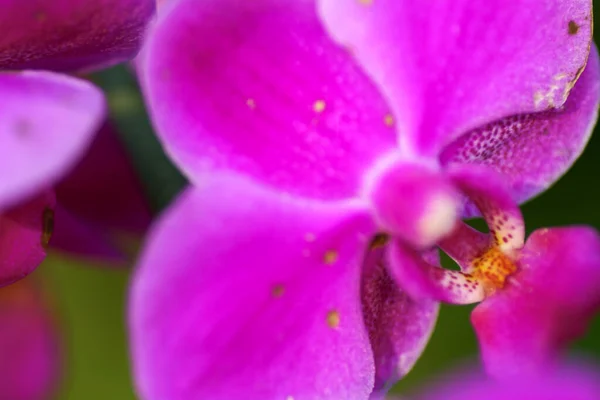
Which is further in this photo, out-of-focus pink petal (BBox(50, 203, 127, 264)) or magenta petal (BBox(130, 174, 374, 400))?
out-of-focus pink petal (BBox(50, 203, 127, 264))

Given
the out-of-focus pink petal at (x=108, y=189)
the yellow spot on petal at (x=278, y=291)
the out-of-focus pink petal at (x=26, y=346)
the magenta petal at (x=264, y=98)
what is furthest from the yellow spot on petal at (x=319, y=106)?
the out-of-focus pink petal at (x=26, y=346)

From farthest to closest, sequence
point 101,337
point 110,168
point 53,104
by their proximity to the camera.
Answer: point 101,337 → point 110,168 → point 53,104

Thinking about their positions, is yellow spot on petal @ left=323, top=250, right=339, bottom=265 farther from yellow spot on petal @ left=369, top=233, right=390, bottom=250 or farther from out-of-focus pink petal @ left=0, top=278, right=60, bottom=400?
out-of-focus pink petal @ left=0, top=278, right=60, bottom=400

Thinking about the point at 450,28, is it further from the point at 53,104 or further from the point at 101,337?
the point at 101,337

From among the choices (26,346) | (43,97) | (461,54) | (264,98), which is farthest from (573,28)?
(26,346)

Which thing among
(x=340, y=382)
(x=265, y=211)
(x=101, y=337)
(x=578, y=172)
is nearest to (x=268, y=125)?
(x=265, y=211)

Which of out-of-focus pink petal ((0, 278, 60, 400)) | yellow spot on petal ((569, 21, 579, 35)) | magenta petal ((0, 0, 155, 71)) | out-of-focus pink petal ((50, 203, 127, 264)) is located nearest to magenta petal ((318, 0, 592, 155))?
yellow spot on petal ((569, 21, 579, 35))
